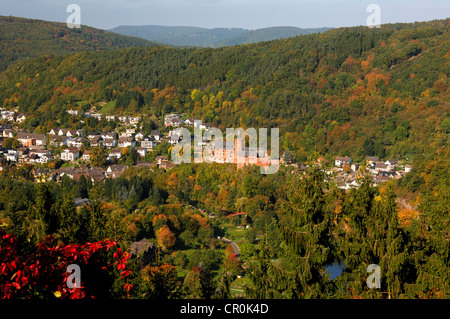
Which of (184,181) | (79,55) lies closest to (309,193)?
(184,181)

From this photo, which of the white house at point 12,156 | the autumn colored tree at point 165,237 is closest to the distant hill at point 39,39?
the white house at point 12,156

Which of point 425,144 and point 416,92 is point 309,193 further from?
point 416,92

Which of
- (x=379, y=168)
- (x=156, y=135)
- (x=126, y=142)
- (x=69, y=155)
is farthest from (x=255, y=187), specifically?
(x=69, y=155)

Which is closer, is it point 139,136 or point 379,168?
point 379,168

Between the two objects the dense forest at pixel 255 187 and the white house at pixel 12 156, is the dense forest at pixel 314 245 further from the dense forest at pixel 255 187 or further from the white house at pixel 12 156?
the white house at pixel 12 156

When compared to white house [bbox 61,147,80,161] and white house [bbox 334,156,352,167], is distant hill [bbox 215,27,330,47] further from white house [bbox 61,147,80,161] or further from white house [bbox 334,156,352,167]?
white house [bbox 334,156,352,167]
